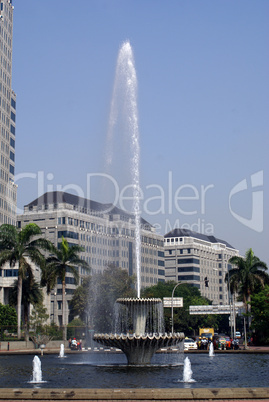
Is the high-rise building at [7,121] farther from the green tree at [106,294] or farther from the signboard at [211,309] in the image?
the signboard at [211,309]

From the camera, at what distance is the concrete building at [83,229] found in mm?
139750

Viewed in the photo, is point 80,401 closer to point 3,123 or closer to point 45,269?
point 45,269

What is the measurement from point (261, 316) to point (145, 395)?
191 feet

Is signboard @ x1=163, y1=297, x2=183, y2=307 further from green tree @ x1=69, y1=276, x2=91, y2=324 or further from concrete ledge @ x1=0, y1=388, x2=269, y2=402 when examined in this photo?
concrete ledge @ x1=0, y1=388, x2=269, y2=402

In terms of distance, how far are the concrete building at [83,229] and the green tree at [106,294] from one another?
27883 millimetres

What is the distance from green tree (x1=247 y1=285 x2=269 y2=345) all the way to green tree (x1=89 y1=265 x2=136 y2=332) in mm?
23302

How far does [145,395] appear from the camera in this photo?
622 inches

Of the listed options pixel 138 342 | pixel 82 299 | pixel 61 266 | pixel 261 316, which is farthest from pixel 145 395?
pixel 82 299

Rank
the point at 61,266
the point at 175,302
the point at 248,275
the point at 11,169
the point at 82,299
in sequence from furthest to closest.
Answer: the point at 11,169 < the point at 82,299 < the point at 175,302 < the point at 248,275 < the point at 61,266

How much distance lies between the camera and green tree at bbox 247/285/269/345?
231ft

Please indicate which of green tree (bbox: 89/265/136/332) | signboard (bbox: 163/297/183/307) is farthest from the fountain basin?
signboard (bbox: 163/297/183/307)

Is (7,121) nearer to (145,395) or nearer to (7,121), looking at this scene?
(7,121)

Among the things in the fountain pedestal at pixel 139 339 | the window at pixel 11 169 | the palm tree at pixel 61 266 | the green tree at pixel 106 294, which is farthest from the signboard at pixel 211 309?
the fountain pedestal at pixel 139 339

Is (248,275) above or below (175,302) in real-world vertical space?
above
